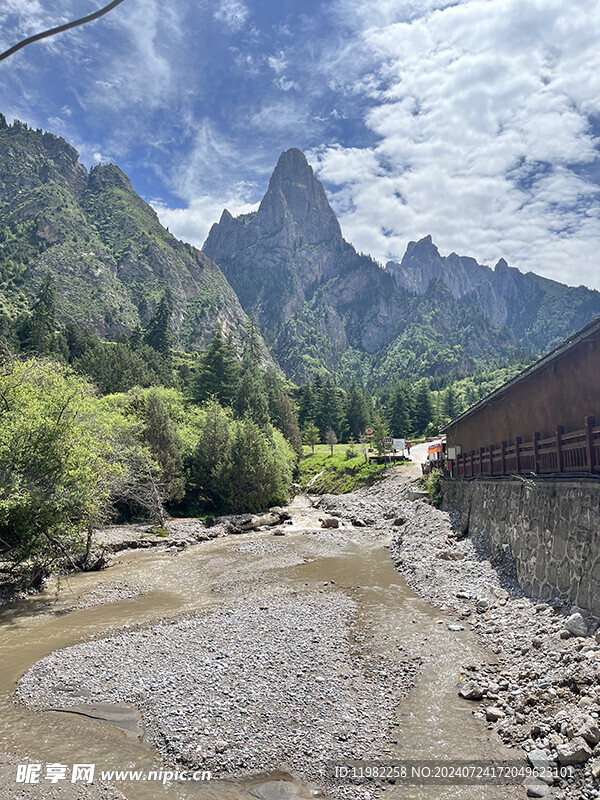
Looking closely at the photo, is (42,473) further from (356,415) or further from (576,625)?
(356,415)

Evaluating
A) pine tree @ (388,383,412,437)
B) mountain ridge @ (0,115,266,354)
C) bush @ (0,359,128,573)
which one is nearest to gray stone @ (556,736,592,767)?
bush @ (0,359,128,573)

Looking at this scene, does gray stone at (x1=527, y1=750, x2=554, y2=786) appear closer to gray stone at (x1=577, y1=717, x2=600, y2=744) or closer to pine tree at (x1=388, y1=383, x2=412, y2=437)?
gray stone at (x1=577, y1=717, x2=600, y2=744)

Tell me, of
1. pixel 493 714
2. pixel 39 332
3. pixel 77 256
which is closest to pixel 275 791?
pixel 493 714

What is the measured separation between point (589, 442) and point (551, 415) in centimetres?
358

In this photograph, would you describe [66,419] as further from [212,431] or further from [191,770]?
[212,431]

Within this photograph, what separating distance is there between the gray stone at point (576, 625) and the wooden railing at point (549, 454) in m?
3.71

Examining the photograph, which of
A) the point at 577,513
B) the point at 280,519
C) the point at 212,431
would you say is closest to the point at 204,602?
the point at 577,513

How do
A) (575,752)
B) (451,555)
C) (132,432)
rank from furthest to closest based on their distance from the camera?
(132,432) → (451,555) → (575,752)

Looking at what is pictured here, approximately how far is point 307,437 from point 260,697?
70256mm

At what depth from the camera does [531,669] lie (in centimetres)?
947

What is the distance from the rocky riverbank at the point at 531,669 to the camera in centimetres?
672

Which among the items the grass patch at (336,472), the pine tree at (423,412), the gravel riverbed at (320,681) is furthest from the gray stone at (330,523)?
the pine tree at (423,412)

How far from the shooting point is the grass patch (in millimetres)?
57344

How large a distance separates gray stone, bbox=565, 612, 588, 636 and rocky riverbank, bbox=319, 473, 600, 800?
20 millimetres
